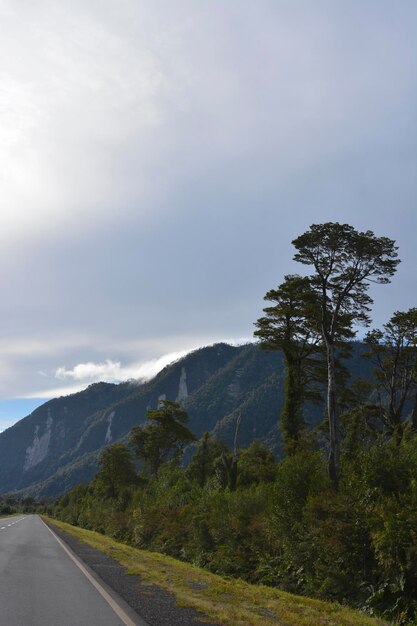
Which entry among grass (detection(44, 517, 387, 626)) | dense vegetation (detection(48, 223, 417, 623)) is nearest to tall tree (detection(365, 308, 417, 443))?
dense vegetation (detection(48, 223, 417, 623))

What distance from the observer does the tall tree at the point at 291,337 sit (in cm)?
3148

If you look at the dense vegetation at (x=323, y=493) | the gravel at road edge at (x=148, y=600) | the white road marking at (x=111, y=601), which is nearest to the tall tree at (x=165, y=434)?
the dense vegetation at (x=323, y=493)

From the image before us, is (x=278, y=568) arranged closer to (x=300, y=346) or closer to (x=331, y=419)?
(x=331, y=419)

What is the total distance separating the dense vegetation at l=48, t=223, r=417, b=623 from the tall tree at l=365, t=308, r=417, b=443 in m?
0.11

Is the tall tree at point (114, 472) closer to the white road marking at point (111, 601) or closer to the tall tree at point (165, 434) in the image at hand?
the tall tree at point (165, 434)

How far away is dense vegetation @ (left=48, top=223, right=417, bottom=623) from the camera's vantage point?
10688mm

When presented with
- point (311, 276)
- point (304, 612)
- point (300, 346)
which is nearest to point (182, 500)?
point (300, 346)

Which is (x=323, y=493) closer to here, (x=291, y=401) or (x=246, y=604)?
(x=246, y=604)

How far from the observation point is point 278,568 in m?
14.6

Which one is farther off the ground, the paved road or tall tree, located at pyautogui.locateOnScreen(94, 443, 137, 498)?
the paved road

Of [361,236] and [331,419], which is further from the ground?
[361,236]

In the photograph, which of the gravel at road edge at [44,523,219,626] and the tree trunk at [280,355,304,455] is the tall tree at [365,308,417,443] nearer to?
the tree trunk at [280,355,304,455]

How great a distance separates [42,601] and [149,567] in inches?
319

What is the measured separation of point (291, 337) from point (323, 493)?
782 inches
